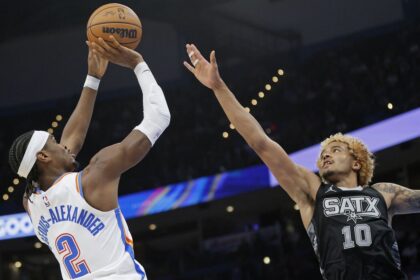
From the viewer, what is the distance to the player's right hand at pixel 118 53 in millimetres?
3932

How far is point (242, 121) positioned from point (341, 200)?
75cm

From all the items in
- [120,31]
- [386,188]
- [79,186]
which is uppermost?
[120,31]

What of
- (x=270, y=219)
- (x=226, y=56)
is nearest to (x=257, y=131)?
(x=270, y=219)

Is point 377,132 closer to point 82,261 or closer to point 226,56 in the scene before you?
point 226,56

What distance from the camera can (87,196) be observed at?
355cm

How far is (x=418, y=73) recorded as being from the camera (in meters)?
15.0

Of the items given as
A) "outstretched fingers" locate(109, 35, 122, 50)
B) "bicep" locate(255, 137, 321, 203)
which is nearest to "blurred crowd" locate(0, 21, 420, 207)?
"bicep" locate(255, 137, 321, 203)

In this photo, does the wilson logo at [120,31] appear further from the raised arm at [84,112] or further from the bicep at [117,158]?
the bicep at [117,158]

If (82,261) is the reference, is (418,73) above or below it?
above

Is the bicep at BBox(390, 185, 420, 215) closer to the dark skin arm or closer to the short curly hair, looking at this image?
the short curly hair

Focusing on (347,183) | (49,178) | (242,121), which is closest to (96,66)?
(242,121)

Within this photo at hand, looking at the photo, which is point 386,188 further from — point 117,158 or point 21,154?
point 21,154

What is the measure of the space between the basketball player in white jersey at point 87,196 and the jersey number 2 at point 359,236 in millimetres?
1151

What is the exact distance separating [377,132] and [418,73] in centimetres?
181
